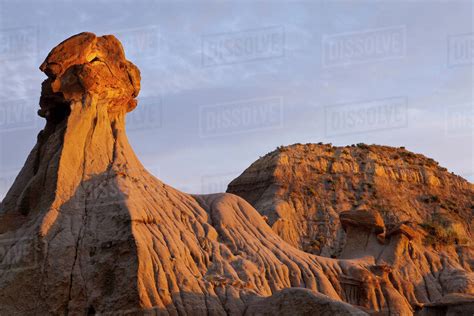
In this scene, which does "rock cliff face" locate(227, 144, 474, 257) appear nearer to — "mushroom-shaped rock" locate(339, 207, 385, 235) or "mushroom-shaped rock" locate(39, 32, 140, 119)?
"mushroom-shaped rock" locate(339, 207, 385, 235)

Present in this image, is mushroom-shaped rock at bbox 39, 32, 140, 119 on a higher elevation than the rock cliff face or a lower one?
higher

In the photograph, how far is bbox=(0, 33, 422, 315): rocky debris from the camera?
2075 centimetres

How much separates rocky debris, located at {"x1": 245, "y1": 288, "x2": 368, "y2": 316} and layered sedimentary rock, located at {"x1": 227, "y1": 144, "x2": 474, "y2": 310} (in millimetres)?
19795

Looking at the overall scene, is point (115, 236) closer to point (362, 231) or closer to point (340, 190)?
point (362, 231)

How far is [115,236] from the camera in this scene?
2139 cm

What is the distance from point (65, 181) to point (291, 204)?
91.6ft

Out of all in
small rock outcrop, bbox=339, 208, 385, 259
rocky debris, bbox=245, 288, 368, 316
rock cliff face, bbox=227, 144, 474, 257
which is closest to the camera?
rocky debris, bbox=245, 288, 368, 316

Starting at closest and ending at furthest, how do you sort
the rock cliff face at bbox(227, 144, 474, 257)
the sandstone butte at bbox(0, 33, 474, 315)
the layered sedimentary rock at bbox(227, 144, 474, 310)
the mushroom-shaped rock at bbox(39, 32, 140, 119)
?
the sandstone butte at bbox(0, 33, 474, 315) → the mushroom-shaped rock at bbox(39, 32, 140, 119) → the layered sedimentary rock at bbox(227, 144, 474, 310) → the rock cliff face at bbox(227, 144, 474, 257)

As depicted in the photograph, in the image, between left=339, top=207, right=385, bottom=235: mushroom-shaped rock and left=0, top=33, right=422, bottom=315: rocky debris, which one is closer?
left=0, top=33, right=422, bottom=315: rocky debris

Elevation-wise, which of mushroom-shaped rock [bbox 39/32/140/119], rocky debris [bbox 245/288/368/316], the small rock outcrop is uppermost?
mushroom-shaped rock [bbox 39/32/140/119]

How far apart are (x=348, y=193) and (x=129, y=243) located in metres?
32.9

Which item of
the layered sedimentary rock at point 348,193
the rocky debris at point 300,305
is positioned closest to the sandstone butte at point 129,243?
the rocky debris at point 300,305

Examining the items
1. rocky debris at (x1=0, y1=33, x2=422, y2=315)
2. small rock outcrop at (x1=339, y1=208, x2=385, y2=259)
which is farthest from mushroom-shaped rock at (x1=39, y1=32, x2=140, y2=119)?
small rock outcrop at (x1=339, y1=208, x2=385, y2=259)

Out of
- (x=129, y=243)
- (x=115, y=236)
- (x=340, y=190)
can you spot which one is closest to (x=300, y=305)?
(x=129, y=243)
